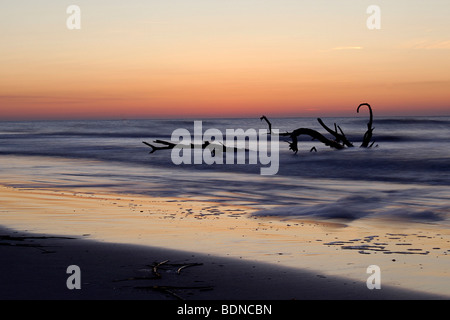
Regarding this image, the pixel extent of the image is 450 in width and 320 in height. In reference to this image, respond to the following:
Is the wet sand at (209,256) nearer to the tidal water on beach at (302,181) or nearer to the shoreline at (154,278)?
the shoreline at (154,278)

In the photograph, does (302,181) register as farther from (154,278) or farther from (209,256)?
(154,278)

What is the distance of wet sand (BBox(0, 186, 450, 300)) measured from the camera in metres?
3.85

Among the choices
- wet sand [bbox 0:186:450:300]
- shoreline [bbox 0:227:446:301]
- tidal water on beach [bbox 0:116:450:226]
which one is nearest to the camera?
shoreline [bbox 0:227:446:301]

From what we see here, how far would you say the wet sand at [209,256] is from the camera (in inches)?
152

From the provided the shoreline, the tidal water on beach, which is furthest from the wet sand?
the tidal water on beach

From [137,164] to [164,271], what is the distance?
1409 centimetres

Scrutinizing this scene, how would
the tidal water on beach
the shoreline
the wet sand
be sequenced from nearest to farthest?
the shoreline, the wet sand, the tidal water on beach

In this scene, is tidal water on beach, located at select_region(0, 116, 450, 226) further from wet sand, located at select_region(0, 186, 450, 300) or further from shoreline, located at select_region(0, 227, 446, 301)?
shoreline, located at select_region(0, 227, 446, 301)

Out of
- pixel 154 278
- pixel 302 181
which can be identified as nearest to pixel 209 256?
pixel 154 278

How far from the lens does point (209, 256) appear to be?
4863mm

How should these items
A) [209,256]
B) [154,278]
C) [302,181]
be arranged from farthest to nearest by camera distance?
[302,181]
[209,256]
[154,278]

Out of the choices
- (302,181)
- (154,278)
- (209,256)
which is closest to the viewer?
(154,278)
